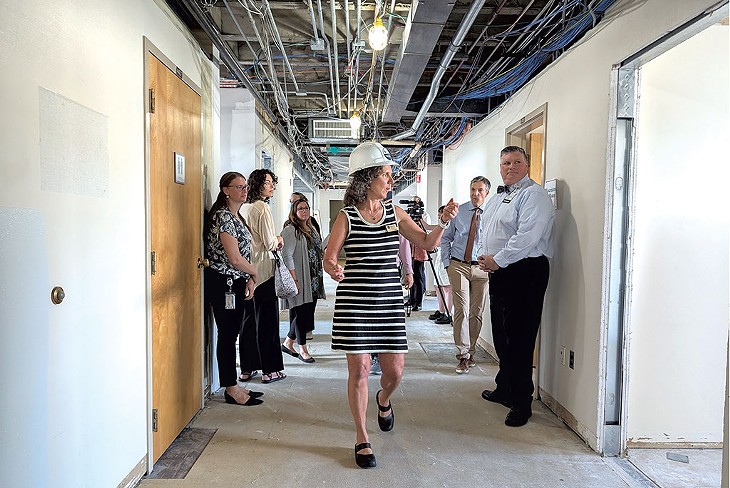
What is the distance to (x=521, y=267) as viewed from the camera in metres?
3.11

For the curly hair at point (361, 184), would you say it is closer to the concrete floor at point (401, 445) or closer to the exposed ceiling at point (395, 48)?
the exposed ceiling at point (395, 48)

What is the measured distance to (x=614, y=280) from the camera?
2.70 meters

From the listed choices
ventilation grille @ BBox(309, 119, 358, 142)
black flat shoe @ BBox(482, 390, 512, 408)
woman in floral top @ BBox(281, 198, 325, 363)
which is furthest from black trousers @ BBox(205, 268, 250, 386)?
ventilation grille @ BBox(309, 119, 358, 142)

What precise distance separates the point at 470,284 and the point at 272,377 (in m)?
1.81

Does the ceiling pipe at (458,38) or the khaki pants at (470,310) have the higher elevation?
the ceiling pipe at (458,38)

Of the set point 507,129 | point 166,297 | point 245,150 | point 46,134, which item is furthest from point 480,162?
point 46,134

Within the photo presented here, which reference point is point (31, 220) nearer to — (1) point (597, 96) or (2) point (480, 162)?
(1) point (597, 96)

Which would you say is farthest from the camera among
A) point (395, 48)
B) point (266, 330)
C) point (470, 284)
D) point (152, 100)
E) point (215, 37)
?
point (395, 48)

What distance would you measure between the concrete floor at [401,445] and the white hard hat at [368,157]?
150cm

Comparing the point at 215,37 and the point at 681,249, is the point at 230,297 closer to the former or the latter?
the point at 215,37

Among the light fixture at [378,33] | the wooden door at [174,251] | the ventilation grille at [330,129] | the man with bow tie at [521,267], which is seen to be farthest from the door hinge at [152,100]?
the ventilation grille at [330,129]

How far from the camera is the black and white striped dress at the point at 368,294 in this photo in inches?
101

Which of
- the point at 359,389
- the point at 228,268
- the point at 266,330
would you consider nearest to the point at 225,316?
the point at 228,268

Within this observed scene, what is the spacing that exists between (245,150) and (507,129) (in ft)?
8.28
